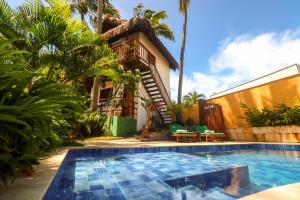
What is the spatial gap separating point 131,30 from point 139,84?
4.05 m

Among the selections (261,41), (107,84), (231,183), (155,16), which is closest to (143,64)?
(107,84)

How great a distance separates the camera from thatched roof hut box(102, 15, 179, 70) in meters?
12.8

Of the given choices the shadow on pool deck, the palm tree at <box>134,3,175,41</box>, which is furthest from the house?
the shadow on pool deck

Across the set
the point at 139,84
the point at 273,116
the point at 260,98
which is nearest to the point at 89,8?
the point at 139,84

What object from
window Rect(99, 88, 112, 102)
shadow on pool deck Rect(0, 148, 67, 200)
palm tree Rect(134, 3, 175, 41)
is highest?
palm tree Rect(134, 3, 175, 41)

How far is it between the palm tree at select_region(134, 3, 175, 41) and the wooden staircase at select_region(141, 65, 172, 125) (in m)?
5.20

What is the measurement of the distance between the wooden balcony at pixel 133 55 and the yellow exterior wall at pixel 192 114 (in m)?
4.07

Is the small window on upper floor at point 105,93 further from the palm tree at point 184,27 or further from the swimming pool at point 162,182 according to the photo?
the swimming pool at point 162,182

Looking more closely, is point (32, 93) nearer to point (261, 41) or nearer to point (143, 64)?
point (143, 64)

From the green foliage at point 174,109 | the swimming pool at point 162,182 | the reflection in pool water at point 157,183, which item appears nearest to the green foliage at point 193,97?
the green foliage at point 174,109

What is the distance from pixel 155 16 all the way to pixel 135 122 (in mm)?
10065

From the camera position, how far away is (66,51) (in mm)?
5082

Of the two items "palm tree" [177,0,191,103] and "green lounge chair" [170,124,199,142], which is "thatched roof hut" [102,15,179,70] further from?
"green lounge chair" [170,124,199,142]

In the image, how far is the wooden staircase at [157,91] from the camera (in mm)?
12719
